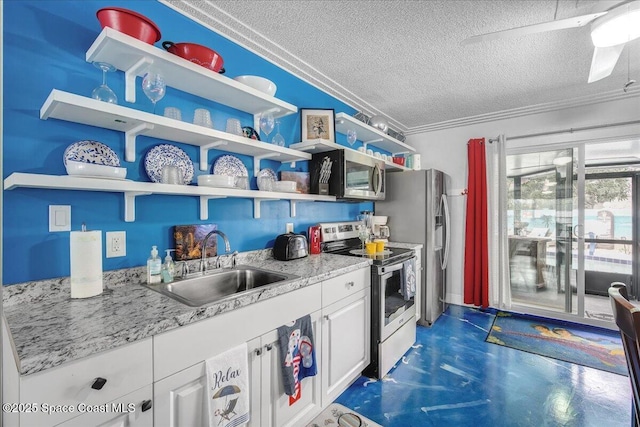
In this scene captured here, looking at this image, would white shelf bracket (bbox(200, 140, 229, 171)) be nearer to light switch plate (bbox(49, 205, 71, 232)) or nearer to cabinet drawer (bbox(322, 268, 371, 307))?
light switch plate (bbox(49, 205, 71, 232))

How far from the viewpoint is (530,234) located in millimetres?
3631

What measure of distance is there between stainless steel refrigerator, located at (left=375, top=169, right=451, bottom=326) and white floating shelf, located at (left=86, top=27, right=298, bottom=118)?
1.90 m

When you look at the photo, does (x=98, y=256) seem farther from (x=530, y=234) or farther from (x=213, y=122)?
(x=530, y=234)

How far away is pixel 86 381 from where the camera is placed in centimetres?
81

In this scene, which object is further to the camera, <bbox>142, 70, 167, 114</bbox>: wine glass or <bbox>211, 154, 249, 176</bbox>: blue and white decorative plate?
<bbox>211, 154, 249, 176</bbox>: blue and white decorative plate

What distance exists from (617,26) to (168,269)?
9.13 feet

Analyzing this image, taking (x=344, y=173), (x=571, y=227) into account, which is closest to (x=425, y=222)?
(x=344, y=173)

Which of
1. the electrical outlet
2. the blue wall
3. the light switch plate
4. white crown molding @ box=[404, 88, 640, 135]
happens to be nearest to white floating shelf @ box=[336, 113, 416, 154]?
white crown molding @ box=[404, 88, 640, 135]

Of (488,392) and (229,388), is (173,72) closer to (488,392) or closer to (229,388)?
(229,388)

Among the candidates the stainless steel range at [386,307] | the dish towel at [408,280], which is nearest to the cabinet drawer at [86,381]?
the stainless steel range at [386,307]

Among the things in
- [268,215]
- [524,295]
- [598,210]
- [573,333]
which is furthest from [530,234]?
[268,215]

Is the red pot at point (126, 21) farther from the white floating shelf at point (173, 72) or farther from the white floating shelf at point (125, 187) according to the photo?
the white floating shelf at point (125, 187)

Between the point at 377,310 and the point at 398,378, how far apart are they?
58 cm

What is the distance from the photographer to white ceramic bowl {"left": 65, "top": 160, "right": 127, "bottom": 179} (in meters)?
1.14
